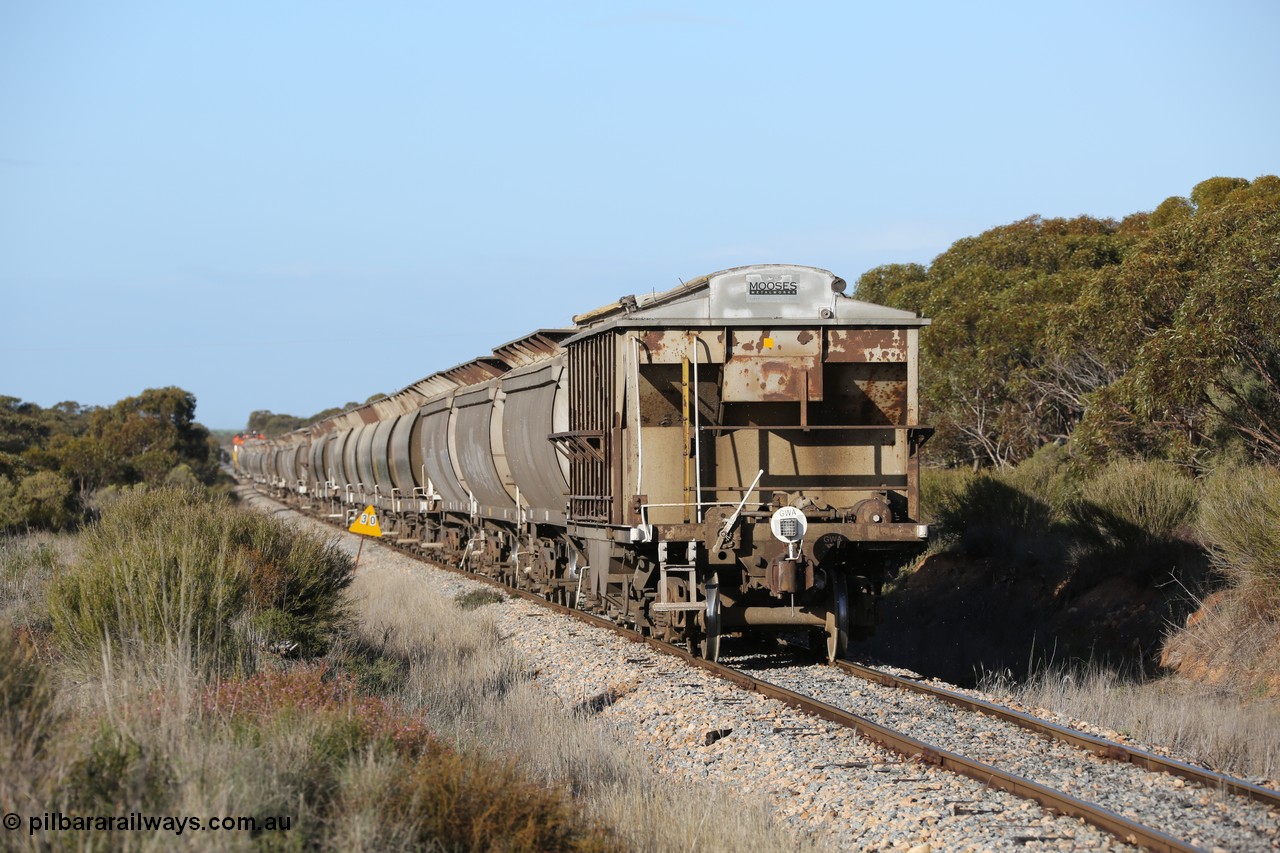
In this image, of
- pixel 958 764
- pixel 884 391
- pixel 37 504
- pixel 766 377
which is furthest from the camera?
pixel 37 504

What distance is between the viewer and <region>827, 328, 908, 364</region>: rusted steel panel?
12.0m

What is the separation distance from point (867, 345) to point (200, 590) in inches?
259

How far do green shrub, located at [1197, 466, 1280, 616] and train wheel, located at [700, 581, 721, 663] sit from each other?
6.35m

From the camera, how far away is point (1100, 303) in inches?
844

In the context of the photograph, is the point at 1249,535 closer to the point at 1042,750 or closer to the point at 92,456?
the point at 1042,750

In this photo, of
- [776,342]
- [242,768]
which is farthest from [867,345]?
[242,768]

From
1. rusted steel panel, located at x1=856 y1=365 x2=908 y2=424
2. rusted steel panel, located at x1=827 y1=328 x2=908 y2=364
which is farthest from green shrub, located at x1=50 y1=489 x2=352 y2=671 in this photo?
rusted steel panel, located at x1=856 y1=365 x2=908 y2=424

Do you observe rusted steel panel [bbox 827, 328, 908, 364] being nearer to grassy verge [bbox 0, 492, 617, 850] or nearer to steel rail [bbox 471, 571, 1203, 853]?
steel rail [bbox 471, 571, 1203, 853]

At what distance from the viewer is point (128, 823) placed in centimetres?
481

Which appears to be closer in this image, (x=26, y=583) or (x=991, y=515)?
(x=26, y=583)

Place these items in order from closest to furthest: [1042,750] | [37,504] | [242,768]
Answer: [242,768] < [1042,750] < [37,504]

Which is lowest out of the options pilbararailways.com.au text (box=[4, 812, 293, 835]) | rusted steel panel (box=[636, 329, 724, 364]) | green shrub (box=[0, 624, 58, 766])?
pilbararailways.com.au text (box=[4, 812, 293, 835])

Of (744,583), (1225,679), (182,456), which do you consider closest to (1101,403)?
(1225,679)

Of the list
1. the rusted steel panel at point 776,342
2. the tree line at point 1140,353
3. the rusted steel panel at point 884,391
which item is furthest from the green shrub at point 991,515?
the rusted steel panel at point 776,342
